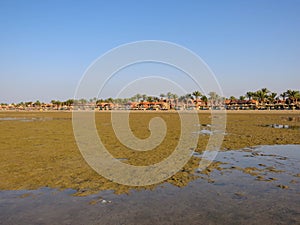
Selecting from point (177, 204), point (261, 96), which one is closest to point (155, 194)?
point (177, 204)

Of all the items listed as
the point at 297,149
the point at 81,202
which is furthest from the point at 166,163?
the point at 297,149

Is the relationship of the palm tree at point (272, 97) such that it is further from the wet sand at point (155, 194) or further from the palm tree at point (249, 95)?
the wet sand at point (155, 194)

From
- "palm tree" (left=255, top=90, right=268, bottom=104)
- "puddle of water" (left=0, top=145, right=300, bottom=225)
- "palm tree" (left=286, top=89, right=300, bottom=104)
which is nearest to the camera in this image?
"puddle of water" (left=0, top=145, right=300, bottom=225)

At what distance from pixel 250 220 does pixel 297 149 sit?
33.0 ft

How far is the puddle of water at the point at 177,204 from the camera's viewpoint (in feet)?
17.6

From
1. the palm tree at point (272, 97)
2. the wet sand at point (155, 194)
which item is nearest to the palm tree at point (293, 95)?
the palm tree at point (272, 97)

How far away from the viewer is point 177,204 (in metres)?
6.20

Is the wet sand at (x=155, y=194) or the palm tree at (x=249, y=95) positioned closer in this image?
the wet sand at (x=155, y=194)

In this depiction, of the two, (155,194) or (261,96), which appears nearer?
(155,194)

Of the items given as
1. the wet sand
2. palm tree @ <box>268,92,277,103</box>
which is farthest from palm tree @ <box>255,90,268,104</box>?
the wet sand

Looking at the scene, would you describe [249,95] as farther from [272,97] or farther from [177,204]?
[177,204]

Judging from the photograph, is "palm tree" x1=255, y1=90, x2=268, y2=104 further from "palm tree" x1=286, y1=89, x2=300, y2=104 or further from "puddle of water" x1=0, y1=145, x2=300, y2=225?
"puddle of water" x1=0, y1=145, x2=300, y2=225

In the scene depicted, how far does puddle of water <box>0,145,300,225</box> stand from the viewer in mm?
5367

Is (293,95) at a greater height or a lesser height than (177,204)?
greater
